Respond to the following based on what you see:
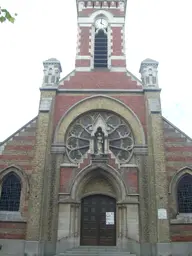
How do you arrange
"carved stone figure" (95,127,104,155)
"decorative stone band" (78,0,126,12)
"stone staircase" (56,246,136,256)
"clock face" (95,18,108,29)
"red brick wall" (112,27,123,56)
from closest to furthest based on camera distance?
"stone staircase" (56,246,136,256) → "carved stone figure" (95,127,104,155) → "red brick wall" (112,27,123,56) → "clock face" (95,18,108,29) → "decorative stone band" (78,0,126,12)

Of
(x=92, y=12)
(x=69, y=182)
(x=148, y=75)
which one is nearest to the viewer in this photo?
(x=69, y=182)

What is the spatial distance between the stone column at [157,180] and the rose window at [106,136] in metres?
1.43

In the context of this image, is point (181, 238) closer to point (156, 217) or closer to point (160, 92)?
point (156, 217)

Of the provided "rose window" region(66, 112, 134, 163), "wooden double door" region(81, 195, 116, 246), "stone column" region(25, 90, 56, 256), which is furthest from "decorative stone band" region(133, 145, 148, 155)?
"stone column" region(25, 90, 56, 256)

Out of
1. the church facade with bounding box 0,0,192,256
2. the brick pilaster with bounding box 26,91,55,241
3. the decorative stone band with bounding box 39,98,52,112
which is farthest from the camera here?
the decorative stone band with bounding box 39,98,52,112

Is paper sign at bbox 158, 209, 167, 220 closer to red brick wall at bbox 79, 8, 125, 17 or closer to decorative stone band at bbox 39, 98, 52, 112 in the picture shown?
decorative stone band at bbox 39, 98, 52, 112

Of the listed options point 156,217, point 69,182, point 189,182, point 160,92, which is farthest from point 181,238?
point 160,92

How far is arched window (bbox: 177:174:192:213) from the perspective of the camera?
15.9 metres

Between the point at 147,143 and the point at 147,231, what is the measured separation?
16.1 ft

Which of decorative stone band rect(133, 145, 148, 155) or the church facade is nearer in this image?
the church facade

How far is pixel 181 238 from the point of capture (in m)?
15.0

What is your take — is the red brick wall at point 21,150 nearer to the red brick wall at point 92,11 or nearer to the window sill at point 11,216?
the window sill at point 11,216

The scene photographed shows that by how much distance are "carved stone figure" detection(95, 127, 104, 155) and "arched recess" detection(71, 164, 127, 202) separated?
918 mm

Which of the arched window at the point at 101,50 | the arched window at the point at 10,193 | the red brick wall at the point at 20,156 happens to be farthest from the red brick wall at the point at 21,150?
the arched window at the point at 101,50
